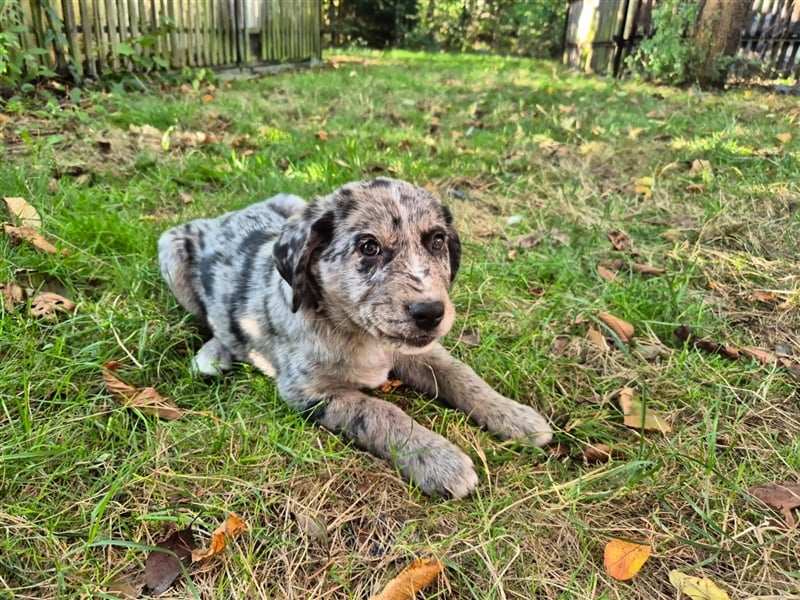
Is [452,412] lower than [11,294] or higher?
lower

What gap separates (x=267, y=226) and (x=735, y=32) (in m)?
10.7

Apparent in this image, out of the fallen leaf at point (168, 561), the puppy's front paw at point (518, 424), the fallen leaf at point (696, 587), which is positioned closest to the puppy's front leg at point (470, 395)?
the puppy's front paw at point (518, 424)

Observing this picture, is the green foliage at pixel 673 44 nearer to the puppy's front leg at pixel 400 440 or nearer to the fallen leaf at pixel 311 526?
the puppy's front leg at pixel 400 440

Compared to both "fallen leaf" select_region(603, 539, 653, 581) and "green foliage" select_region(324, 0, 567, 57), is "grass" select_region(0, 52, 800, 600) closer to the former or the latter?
"fallen leaf" select_region(603, 539, 653, 581)

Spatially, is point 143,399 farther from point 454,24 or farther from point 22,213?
point 454,24

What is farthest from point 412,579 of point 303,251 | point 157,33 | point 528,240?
point 157,33

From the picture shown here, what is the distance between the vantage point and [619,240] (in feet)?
14.3

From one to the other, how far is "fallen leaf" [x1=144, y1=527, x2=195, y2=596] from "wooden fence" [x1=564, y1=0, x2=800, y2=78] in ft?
43.3

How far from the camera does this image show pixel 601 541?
1947 mm

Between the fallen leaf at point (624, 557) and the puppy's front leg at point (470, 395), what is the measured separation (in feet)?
2.00

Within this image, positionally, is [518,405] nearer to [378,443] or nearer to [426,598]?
[378,443]

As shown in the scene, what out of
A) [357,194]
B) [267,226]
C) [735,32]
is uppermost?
[735,32]

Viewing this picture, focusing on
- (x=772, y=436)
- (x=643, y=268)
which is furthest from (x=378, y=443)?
(x=643, y=268)

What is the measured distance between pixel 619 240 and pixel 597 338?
153 centimetres
